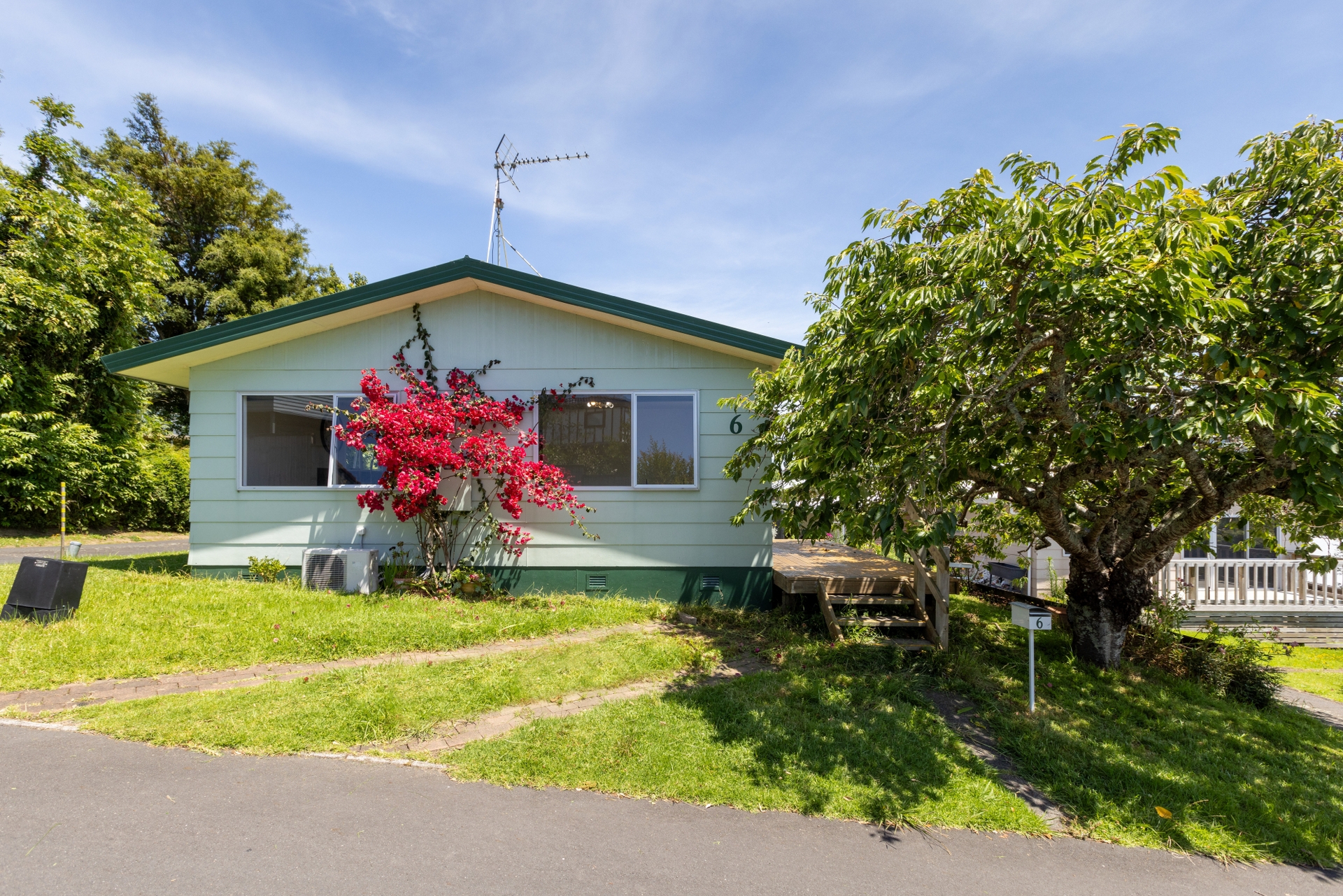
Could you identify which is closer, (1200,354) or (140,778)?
(140,778)

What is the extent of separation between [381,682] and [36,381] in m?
15.7

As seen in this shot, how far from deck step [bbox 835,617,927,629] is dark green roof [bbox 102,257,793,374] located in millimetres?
3053

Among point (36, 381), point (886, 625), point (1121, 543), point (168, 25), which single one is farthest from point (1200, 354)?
point (36, 381)

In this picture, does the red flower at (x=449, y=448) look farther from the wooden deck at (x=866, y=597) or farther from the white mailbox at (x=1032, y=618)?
the white mailbox at (x=1032, y=618)

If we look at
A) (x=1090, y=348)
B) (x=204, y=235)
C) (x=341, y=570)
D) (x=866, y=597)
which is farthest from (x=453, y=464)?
(x=204, y=235)

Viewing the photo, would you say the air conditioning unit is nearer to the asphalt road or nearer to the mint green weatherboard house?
the mint green weatherboard house

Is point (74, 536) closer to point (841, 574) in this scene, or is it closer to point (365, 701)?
point (365, 701)

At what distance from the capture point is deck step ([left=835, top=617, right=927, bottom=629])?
6078 mm

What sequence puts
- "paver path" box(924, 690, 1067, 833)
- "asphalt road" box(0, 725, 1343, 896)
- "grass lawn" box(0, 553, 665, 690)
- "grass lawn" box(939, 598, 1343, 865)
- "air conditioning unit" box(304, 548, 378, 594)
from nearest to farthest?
"asphalt road" box(0, 725, 1343, 896), "grass lawn" box(939, 598, 1343, 865), "paver path" box(924, 690, 1067, 833), "grass lawn" box(0, 553, 665, 690), "air conditioning unit" box(304, 548, 378, 594)

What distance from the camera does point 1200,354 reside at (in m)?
3.90

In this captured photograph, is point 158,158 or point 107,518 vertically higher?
point 158,158

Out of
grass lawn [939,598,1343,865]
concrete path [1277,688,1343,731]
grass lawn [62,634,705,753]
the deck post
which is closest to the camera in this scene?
grass lawn [939,598,1343,865]

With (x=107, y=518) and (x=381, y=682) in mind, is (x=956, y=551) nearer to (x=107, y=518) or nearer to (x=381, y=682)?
(x=381, y=682)

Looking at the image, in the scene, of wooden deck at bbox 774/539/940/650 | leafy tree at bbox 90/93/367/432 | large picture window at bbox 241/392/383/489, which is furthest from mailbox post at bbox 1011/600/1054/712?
leafy tree at bbox 90/93/367/432
